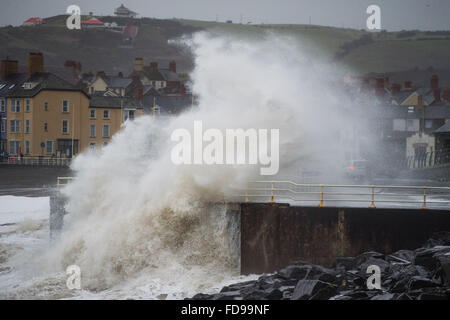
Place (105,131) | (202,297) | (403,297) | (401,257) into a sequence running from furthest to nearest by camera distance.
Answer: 1. (105,131)
2. (401,257)
3. (202,297)
4. (403,297)

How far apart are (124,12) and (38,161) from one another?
107731mm

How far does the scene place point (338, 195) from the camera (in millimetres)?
24797

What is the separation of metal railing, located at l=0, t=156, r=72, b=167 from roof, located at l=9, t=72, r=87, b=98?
23.4ft

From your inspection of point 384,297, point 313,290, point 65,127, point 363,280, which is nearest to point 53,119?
point 65,127

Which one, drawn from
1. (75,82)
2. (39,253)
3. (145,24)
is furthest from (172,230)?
(145,24)

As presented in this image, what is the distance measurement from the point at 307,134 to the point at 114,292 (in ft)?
32.0

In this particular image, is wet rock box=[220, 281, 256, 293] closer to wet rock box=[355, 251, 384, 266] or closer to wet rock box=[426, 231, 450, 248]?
wet rock box=[355, 251, 384, 266]

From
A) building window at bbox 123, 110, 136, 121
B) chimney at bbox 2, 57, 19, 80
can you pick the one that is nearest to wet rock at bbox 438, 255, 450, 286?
building window at bbox 123, 110, 136, 121

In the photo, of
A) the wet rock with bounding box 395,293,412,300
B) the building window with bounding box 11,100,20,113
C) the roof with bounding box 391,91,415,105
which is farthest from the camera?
the roof with bounding box 391,91,415,105

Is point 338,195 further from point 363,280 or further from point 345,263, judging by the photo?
point 363,280

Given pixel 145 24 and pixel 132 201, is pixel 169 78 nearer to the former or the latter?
pixel 145 24

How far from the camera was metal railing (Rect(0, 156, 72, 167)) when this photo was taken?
160 feet

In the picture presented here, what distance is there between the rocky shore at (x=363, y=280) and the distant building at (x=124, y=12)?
13436cm

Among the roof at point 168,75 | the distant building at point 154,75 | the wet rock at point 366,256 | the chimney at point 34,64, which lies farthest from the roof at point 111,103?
the wet rock at point 366,256
